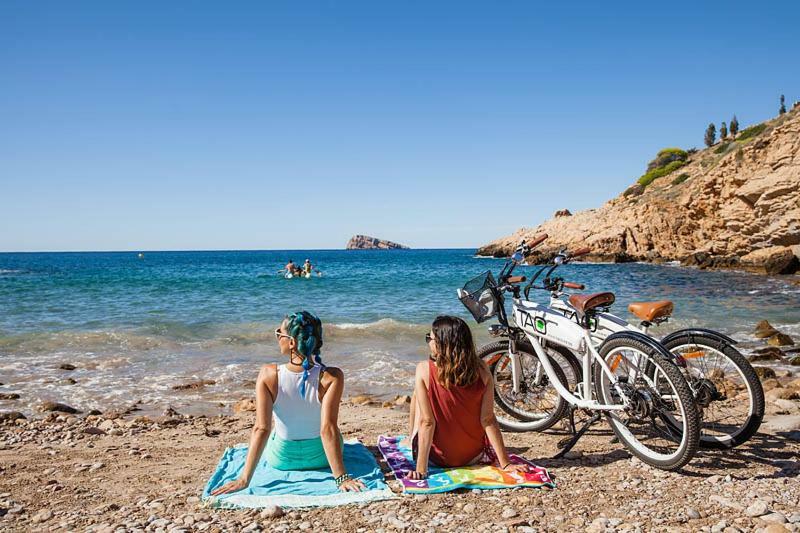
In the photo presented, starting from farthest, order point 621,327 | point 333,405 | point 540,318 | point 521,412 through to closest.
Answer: point 521,412 < point 540,318 < point 621,327 < point 333,405

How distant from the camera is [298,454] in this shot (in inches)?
176

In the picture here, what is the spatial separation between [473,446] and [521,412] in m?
1.40

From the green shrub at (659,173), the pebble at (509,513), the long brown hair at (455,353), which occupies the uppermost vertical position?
the green shrub at (659,173)

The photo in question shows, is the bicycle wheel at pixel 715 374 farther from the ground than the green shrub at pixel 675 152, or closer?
closer

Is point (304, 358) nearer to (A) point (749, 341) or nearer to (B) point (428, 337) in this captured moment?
(B) point (428, 337)

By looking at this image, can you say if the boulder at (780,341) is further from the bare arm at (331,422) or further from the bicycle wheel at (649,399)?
the bare arm at (331,422)

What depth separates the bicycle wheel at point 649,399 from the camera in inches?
162

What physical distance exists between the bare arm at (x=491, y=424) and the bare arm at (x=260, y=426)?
5.35 ft

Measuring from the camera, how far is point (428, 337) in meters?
4.46

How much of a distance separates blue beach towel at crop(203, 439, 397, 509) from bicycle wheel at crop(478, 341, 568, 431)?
1.67m

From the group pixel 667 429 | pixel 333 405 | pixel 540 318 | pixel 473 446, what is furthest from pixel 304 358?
pixel 667 429

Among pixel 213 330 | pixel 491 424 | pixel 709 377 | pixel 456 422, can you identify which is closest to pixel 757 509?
pixel 709 377

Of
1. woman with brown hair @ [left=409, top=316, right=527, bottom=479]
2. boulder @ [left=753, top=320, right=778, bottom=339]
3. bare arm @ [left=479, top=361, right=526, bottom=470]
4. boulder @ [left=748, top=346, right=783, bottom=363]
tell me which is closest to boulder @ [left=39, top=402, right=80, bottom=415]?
woman with brown hair @ [left=409, top=316, right=527, bottom=479]

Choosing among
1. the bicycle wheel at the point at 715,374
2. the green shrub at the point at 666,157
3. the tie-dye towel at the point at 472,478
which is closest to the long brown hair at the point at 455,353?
the tie-dye towel at the point at 472,478
